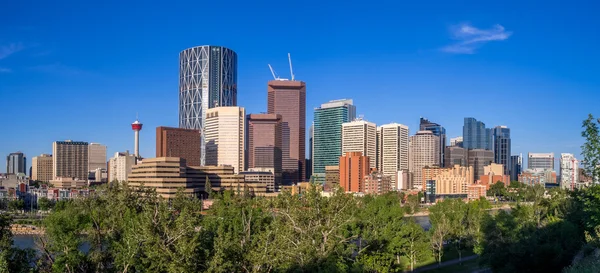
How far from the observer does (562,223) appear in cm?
4275

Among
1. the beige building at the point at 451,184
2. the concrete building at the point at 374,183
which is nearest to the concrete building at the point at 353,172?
the concrete building at the point at 374,183

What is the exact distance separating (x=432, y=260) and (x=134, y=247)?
3521 cm

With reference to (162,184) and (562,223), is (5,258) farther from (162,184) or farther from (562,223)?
(162,184)

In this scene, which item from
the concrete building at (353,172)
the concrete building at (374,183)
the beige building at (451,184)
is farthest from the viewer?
the beige building at (451,184)

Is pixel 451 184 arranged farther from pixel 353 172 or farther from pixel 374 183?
pixel 353 172

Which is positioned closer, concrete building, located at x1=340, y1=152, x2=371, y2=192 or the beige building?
concrete building, located at x1=340, y1=152, x2=371, y2=192

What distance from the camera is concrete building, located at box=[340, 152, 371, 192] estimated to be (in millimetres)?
174337

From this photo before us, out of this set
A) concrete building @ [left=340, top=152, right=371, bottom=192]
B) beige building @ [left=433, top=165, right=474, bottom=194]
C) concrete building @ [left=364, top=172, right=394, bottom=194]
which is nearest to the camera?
concrete building @ [left=364, top=172, right=394, bottom=194]

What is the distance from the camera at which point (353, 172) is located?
176m

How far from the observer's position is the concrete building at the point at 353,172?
174337 millimetres

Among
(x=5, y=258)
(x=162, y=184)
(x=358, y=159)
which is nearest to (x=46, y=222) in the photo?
(x=5, y=258)

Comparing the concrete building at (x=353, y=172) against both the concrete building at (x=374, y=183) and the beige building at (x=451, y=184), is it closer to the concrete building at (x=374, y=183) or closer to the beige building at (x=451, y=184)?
the concrete building at (x=374, y=183)

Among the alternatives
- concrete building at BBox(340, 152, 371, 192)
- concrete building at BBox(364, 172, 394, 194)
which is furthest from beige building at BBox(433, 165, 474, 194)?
concrete building at BBox(340, 152, 371, 192)

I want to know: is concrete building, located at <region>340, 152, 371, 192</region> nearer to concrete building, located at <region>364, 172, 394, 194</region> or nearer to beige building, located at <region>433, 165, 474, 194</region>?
concrete building, located at <region>364, 172, 394, 194</region>
